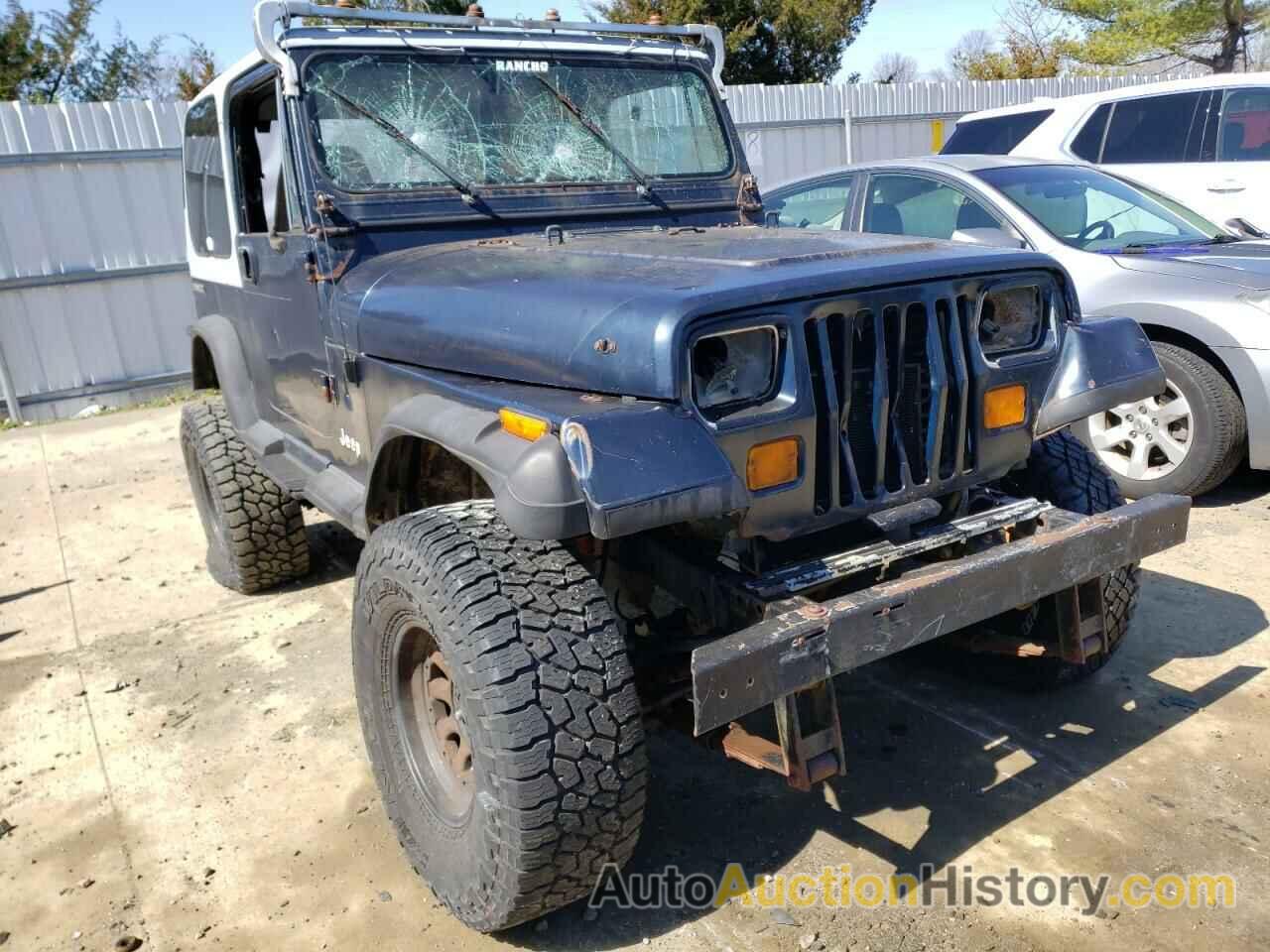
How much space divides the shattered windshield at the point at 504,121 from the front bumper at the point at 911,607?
1936 millimetres

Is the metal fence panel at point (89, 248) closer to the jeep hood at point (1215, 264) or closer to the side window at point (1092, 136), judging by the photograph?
the side window at point (1092, 136)

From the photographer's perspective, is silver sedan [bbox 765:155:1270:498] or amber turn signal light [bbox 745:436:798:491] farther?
silver sedan [bbox 765:155:1270:498]

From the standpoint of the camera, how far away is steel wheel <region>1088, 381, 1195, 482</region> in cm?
488

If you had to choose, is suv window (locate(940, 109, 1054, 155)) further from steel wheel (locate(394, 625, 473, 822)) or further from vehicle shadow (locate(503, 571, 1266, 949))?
steel wheel (locate(394, 625, 473, 822))

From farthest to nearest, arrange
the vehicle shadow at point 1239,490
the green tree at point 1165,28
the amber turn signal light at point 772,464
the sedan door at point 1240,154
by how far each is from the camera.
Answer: the green tree at point 1165,28 → the sedan door at point 1240,154 → the vehicle shadow at point 1239,490 → the amber turn signal light at point 772,464

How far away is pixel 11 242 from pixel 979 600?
29.7 ft

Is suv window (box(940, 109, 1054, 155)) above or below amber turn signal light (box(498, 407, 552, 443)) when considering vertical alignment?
above

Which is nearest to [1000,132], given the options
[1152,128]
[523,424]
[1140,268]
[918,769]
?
[1152,128]

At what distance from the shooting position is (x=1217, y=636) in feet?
12.2

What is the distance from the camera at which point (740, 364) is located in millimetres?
2346

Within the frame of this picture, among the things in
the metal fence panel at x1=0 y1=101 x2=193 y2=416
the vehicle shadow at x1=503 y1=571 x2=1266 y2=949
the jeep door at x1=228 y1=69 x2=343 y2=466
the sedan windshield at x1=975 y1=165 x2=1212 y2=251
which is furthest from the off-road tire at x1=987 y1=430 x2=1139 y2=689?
the metal fence panel at x1=0 y1=101 x2=193 y2=416

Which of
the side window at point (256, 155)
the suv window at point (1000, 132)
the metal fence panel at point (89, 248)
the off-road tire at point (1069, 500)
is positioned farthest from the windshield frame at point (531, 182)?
the metal fence panel at point (89, 248)

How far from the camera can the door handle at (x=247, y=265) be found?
394 centimetres

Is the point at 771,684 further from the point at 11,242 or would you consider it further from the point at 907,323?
the point at 11,242
